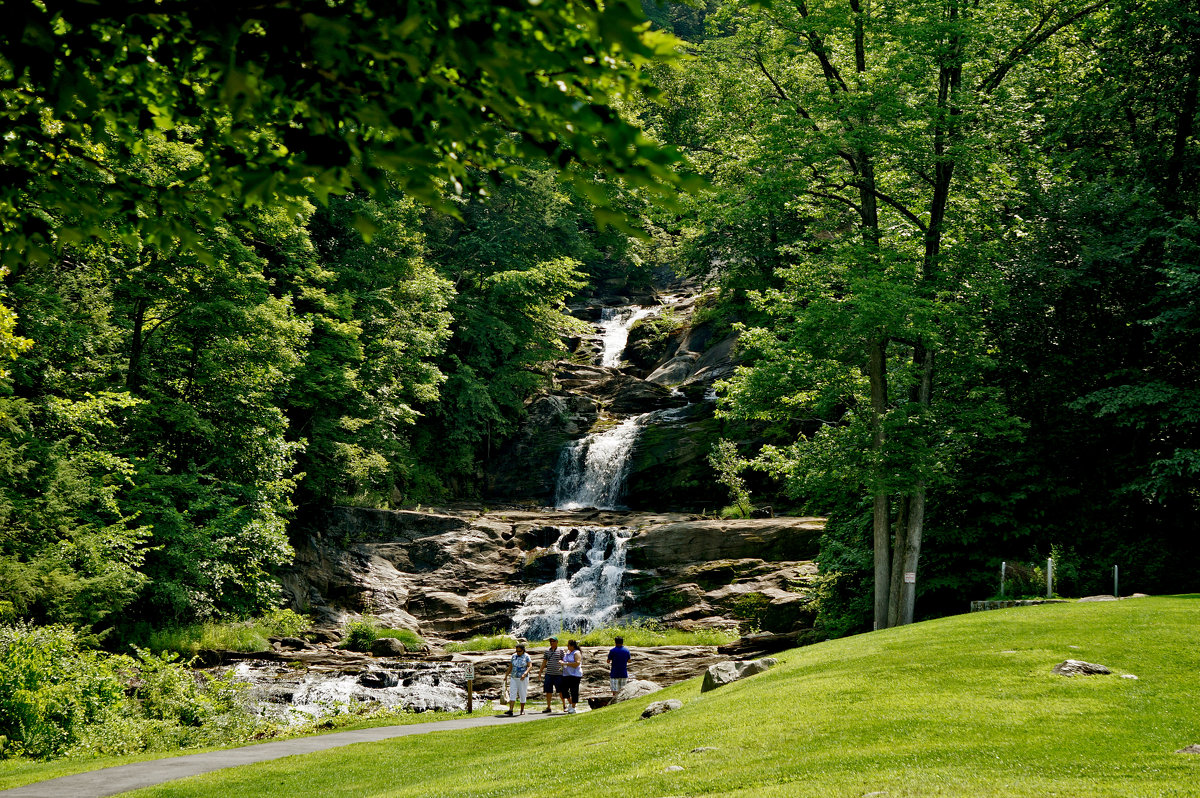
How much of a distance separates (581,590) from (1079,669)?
1944 cm

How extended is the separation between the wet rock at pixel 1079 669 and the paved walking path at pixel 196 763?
9.02m

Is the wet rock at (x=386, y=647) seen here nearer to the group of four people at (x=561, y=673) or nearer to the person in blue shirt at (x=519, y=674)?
the group of four people at (x=561, y=673)

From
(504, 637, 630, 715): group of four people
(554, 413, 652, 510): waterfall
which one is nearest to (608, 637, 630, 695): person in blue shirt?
(504, 637, 630, 715): group of four people

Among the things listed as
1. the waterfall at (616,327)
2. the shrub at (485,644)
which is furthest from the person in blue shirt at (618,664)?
the waterfall at (616,327)

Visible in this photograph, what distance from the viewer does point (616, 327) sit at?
5134 centimetres

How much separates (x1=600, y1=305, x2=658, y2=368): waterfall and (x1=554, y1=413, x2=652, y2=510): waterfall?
407 inches

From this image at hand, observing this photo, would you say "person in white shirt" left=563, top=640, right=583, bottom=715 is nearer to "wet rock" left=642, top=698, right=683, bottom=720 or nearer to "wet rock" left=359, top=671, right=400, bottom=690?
"wet rock" left=642, top=698, right=683, bottom=720

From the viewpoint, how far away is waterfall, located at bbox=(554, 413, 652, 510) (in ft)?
116

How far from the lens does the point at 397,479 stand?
37.1m

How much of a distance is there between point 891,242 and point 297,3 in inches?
737

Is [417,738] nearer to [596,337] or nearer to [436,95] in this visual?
[436,95]

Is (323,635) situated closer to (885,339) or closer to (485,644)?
(485,644)

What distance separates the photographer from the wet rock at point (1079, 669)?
9.60 meters

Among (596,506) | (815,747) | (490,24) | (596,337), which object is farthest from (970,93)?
(596,337)
